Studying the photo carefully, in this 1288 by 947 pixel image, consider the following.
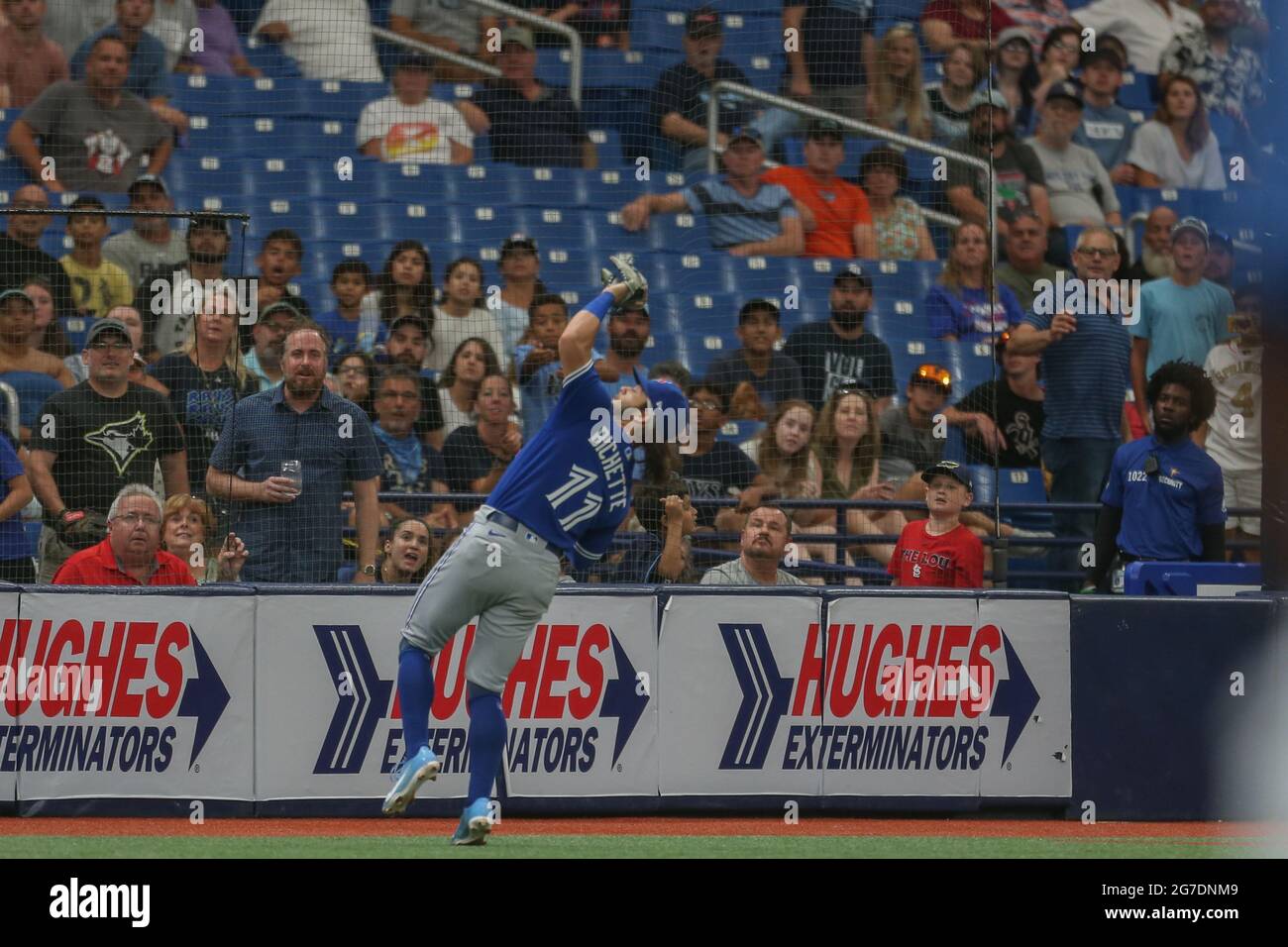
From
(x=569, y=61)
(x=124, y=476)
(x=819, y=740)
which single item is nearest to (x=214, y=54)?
(x=569, y=61)

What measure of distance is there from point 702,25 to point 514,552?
30.2ft

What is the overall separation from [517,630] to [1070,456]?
22.4 ft

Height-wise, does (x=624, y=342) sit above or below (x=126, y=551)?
above

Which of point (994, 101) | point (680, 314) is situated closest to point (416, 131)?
point (680, 314)

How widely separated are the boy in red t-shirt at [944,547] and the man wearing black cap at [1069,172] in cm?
584

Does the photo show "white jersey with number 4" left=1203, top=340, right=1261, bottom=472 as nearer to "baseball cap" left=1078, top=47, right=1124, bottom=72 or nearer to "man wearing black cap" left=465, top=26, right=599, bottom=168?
"baseball cap" left=1078, top=47, right=1124, bottom=72

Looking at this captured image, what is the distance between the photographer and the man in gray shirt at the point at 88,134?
14141 millimetres

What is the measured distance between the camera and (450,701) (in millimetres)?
9430

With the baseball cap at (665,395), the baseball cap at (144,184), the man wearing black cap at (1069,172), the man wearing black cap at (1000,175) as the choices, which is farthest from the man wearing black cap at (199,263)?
the man wearing black cap at (1069,172)

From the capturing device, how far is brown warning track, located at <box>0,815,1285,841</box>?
8.64 meters

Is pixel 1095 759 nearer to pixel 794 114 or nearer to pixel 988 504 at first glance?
pixel 988 504

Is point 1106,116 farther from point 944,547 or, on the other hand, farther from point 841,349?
point 944,547

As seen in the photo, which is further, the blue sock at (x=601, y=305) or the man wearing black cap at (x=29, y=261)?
the man wearing black cap at (x=29, y=261)

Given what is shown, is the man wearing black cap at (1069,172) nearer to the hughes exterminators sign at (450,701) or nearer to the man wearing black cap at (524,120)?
the man wearing black cap at (524,120)
